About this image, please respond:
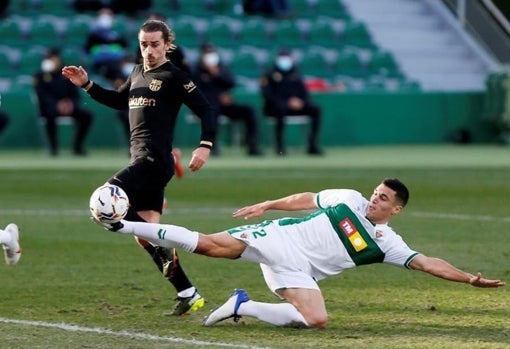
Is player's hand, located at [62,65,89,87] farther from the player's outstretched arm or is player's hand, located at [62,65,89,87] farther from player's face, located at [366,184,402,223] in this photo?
the player's outstretched arm

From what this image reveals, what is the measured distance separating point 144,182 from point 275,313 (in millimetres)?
1344

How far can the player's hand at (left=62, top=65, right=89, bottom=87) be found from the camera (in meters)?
9.17

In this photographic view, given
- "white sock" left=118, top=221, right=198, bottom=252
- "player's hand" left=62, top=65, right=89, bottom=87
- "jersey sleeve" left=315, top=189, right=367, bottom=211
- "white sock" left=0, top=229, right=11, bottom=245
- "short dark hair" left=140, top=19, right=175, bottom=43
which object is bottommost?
"white sock" left=0, top=229, right=11, bottom=245

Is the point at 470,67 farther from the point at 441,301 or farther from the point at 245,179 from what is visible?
the point at 441,301

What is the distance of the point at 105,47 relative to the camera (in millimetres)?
25562

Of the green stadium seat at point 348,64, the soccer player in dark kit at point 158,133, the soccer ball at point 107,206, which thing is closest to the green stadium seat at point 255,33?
the green stadium seat at point 348,64

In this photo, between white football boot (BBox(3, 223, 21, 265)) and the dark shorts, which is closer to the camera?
the dark shorts

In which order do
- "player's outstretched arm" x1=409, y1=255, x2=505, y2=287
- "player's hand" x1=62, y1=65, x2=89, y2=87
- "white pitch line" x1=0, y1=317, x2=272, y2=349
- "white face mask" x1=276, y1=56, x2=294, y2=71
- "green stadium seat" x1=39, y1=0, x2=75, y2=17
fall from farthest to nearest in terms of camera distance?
"green stadium seat" x1=39, y1=0, x2=75, y2=17 < "white face mask" x1=276, y1=56, x2=294, y2=71 < "player's hand" x1=62, y1=65, x2=89, y2=87 < "player's outstretched arm" x1=409, y1=255, x2=505, y2=287 < "white pitch line" x1=0, y1=317, x2=272, y2=349

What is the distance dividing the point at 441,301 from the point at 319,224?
4.82 ft

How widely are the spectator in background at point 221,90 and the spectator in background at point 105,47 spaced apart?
1.62 metres

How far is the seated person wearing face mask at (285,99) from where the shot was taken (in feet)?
82.3

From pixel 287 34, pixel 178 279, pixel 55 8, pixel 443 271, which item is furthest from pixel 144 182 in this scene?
pixel 287 34

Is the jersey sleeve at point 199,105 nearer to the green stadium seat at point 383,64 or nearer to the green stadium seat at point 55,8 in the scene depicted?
the green stadium seat at point 55,8

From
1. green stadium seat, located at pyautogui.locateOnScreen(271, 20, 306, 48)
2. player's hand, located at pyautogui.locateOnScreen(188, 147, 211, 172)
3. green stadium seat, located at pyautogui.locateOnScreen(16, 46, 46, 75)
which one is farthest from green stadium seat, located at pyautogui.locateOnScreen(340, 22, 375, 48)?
player's hand, located at pyautogui.locateOnScreen(188, 147, 211, 172)
